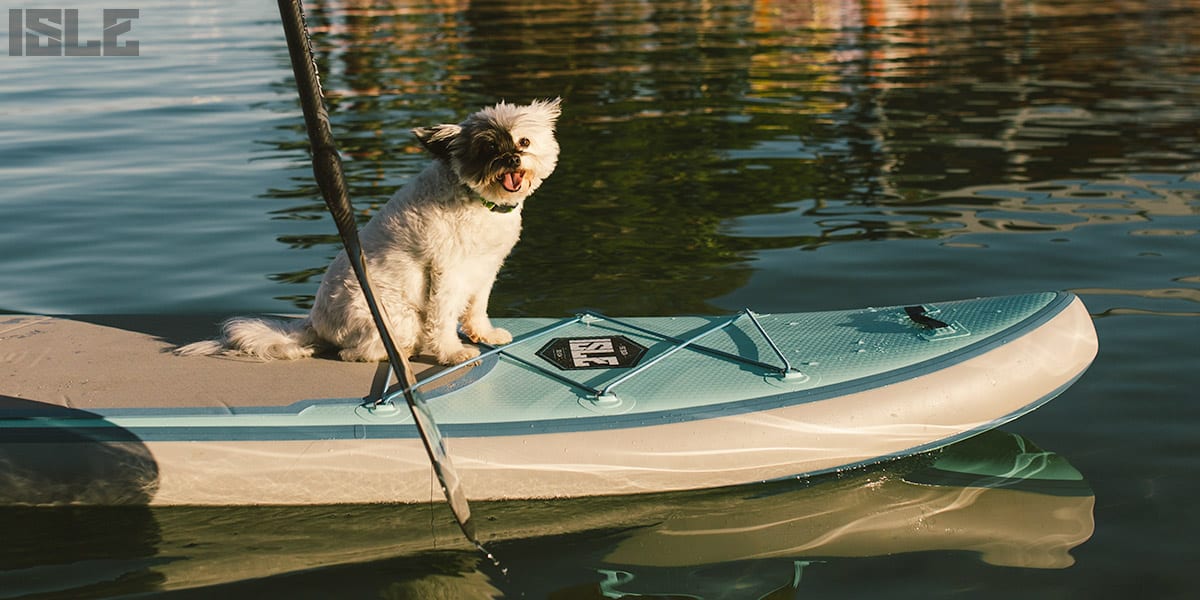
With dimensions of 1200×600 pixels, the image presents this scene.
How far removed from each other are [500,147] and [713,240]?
488cm

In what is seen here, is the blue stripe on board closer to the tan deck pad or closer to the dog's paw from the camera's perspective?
the tan deck pad

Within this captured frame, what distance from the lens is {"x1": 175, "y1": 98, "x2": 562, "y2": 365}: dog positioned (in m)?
4.97

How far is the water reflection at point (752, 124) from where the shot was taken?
956 cm

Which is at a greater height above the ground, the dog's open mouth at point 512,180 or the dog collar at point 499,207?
the dog's open mouth at point 512,180

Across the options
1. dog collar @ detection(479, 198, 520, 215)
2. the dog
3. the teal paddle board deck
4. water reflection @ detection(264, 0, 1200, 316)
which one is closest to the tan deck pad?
the teal paddle board deck

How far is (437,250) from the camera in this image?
17.0 ft

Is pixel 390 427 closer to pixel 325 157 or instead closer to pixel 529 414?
pixel 529 414

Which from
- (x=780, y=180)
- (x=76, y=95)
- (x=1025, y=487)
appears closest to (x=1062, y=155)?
(x=780, y=180)

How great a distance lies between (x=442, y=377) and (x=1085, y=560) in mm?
→ 2912

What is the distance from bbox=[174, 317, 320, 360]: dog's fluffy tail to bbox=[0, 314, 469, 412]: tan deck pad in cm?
5

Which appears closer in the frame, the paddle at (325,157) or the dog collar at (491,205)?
the paddle at (325,157)

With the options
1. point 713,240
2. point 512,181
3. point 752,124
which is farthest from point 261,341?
point 752,124

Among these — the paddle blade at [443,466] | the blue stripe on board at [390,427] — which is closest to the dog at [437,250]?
the paddle blade at [443,466]

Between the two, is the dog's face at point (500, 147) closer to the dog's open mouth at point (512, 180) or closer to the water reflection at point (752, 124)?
the dog's open mouth at point (512, 180)
